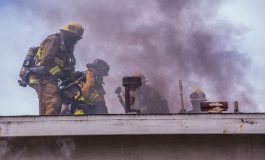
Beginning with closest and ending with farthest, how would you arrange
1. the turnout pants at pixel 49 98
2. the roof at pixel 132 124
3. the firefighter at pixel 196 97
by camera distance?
the roof at pixel 132 124 < the turnout pants at pixel 49 98 < the firefighter at pixel 196 97

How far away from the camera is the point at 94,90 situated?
67.8 feet

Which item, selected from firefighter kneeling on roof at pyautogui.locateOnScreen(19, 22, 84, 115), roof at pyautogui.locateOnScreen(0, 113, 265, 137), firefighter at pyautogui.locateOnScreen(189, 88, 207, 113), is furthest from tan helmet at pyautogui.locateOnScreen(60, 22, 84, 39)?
roof at pyautogui.locateOnScreen(0, 113, 265, 137)

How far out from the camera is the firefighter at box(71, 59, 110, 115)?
1993 cm

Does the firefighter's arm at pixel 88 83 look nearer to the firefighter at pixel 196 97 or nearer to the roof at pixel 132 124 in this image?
the firefighter at pixel 196 97

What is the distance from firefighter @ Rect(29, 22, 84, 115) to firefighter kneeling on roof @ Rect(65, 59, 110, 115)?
1525mm

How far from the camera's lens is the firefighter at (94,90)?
65.4ft

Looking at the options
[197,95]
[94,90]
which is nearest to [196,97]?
[197,95]

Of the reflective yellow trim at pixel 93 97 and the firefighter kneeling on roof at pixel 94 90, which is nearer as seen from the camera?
the firefighter kneeling on roof at pixel 94 90

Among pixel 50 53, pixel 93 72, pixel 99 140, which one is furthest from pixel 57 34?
pixel 99 140

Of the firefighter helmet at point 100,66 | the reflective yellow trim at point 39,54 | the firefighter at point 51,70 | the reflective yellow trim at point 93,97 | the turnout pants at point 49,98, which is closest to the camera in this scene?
the firefighter at point 51,70

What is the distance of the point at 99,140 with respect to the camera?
593 centimetres

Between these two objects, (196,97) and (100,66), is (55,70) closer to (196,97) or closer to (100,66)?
(100,66)

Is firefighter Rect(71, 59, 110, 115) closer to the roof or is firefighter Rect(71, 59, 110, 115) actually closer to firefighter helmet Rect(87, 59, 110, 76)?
firefighter helmet Rect(87, 59, 110, 76)

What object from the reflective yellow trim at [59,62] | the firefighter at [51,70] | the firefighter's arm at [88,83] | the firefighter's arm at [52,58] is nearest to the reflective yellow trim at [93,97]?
the firefighter's arm at [88,83]
